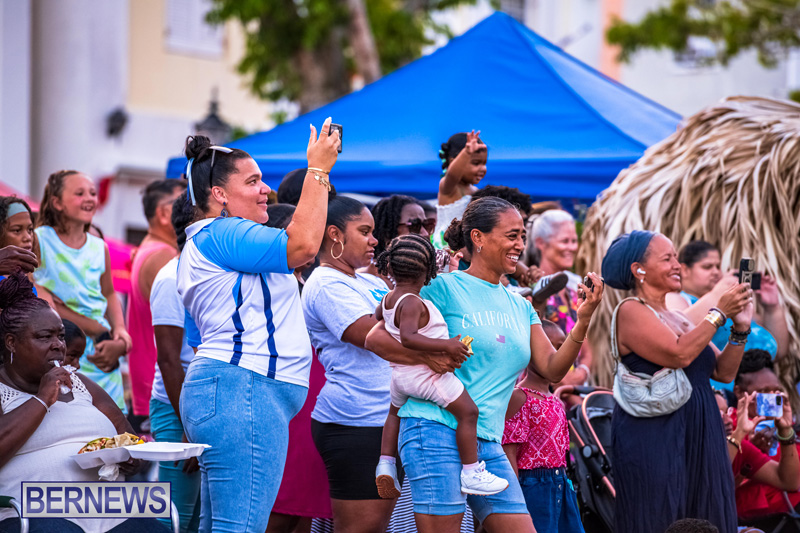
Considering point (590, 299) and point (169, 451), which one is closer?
point (169, 451)

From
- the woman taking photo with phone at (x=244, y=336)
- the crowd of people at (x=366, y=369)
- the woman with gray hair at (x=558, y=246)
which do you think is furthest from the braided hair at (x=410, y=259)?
the woman with gray hair at (x=558, y=246)

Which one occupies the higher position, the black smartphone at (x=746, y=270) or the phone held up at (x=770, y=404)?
the black smartphone at (x=746, y=270)

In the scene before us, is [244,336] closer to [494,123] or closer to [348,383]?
[348,383]

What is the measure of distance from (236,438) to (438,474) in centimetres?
74

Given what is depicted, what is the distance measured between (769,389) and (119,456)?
372 cm

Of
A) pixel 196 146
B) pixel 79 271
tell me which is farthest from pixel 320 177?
pixel 79 271

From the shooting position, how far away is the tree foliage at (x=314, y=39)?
1420 cm

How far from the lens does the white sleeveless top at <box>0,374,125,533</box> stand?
3.74 metres

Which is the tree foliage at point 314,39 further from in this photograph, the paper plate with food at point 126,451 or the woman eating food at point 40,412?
the paper plate with food at point 126,451

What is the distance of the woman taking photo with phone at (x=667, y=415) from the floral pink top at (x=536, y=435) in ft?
1.69

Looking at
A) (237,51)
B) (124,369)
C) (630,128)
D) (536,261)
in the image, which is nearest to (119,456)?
(536,261)

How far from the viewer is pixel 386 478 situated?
12.3 feet

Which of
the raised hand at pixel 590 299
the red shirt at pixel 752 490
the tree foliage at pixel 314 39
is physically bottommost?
the red shirt at pixel 752 490

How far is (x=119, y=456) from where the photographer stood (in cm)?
370
